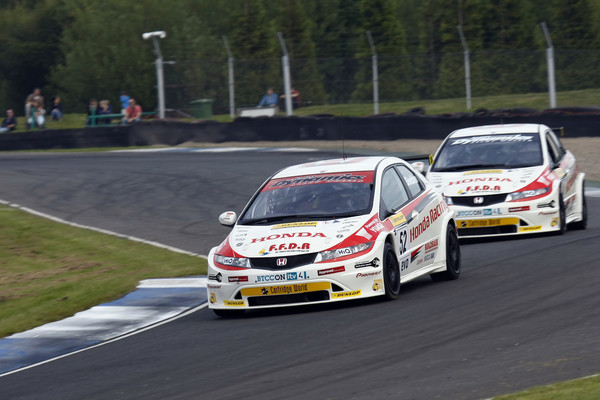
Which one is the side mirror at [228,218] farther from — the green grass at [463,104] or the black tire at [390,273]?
the green grass at [463,104]

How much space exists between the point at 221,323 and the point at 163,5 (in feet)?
215

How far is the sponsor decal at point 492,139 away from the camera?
14.6 metres

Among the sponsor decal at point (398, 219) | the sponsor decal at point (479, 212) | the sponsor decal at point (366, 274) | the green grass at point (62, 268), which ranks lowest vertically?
the green grass at point (62, 268)

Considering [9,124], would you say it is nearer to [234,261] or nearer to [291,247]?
[234,261]

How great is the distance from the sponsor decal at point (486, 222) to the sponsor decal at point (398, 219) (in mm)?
3740

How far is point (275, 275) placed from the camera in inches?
361

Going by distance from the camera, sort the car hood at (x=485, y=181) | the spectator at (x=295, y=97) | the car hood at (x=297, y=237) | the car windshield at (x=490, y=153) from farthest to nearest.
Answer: the spectator at (x=295, y=97)
the car windshield at (x=490, y=153)
the car hood at (x=485, y=181)
the car hood at (x=297, y=237)

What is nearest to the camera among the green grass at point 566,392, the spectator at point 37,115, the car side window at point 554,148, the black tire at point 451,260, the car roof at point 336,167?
the green grass at point 566,392

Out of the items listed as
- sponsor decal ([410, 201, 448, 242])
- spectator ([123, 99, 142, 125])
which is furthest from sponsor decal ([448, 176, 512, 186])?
spectator ([123, 99, 142, 125])

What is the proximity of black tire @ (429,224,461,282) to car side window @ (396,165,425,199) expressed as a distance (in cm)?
50

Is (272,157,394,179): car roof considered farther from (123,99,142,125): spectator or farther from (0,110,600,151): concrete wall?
(123,99,142,125): spectator

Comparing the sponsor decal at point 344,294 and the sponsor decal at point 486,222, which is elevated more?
the sponsor decal at point 344,294

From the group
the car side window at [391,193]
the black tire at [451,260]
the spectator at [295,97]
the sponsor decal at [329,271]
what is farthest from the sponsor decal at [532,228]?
the spectator at [295,97]

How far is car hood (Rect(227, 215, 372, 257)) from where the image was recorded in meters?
9.24
